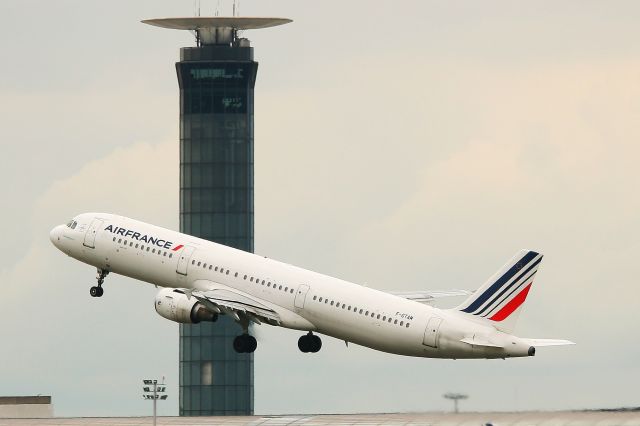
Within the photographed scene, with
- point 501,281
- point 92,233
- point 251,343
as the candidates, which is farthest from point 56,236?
point 501,281

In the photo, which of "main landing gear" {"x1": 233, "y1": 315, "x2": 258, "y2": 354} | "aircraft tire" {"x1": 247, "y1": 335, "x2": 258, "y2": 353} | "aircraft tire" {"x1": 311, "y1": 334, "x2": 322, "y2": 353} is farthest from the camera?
"aircraft tire" {"x1": 247, "y1": 335, "x2": 258, "y2": 353}

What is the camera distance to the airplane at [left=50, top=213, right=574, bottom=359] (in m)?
164

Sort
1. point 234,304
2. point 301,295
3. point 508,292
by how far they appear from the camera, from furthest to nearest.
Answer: point 234,304 → point 301,295 → point 508,292

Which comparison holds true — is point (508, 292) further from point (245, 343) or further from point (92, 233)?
point (92, 233)

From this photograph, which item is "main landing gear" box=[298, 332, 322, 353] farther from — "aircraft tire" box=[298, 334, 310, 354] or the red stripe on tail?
the red stripe on tail

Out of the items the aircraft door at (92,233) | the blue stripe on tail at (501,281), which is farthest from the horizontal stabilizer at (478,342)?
the aircraft door at (92,233)

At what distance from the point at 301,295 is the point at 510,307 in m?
14.0

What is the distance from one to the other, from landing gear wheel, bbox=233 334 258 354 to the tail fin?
18432 mm

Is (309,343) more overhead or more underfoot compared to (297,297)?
more underfoot

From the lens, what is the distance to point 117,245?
575 ft

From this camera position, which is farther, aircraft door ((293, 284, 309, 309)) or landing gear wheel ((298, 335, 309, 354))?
landing gear wheel ((298, 335, 309, 354))

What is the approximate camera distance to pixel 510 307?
164 metres

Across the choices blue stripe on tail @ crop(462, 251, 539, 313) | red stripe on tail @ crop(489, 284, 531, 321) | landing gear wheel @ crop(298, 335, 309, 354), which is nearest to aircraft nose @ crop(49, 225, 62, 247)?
landing gear wheel @ crop(298, 335, 309, 354)

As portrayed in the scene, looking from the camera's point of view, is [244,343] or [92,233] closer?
[244,343]
